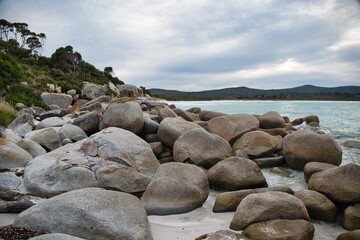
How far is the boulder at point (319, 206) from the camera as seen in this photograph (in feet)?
17.9

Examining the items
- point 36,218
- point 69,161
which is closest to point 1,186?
point 69,161

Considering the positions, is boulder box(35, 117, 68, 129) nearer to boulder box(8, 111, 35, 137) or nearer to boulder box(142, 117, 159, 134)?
boulder box(8, 111, 35, 137)

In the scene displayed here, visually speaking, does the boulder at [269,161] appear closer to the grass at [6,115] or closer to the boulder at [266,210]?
the boulder at [266,210]

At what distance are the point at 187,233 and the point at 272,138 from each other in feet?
17.3

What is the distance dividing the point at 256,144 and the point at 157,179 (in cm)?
405

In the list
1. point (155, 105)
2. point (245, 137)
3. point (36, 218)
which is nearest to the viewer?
point (36, 218)

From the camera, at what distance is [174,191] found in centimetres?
568

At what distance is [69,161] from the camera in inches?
253

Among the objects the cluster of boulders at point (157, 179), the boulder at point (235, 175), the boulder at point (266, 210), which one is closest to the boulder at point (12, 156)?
the cluster of boulders at point (157, 179)

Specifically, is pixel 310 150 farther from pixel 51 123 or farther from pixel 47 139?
pixel 51 123

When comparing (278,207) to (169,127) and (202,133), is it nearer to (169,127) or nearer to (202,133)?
(202,133)

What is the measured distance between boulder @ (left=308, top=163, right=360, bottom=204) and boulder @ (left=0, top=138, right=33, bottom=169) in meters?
5.92

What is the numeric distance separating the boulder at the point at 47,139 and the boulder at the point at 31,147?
0.50m

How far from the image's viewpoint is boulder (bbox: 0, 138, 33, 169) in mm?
6910
